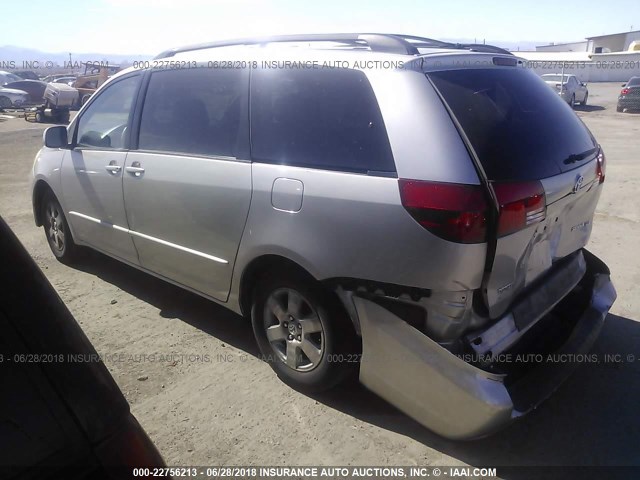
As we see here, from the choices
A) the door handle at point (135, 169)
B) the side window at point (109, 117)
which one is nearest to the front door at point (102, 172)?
the side window at point (109, 117)

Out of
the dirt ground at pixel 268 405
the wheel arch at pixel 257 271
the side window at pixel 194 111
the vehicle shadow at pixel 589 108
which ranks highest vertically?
the side window at pixel 194 111

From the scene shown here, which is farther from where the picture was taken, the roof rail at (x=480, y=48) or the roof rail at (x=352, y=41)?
the roof rail at (x=480, y=48)

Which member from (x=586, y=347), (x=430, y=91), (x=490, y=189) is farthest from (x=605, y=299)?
(x=430, y=91)

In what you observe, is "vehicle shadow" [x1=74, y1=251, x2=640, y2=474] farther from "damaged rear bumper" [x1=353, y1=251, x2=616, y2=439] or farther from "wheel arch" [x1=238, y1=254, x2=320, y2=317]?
"wheel arch" [x1=238, y1=254, x2=320, y2=317]

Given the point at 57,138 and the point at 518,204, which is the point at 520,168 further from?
the point at 57,138

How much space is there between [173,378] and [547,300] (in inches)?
88.7

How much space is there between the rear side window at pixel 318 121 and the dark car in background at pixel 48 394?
1.65 m

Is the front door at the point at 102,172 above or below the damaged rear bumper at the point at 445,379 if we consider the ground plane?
above

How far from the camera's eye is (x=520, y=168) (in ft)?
8.13

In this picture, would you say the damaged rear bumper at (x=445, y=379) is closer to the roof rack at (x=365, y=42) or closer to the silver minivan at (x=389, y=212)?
the silver minivan at (x=389, y=212)

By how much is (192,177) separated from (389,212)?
1456 mm

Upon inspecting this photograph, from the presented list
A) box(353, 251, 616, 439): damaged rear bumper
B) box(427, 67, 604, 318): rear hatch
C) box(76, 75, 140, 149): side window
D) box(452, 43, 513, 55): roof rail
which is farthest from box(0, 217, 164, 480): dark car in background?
box(76, 75, 140, 149): side window

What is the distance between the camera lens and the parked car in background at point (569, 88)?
23.1 metres

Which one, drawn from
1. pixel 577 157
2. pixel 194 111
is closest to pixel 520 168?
pixel 577 157
